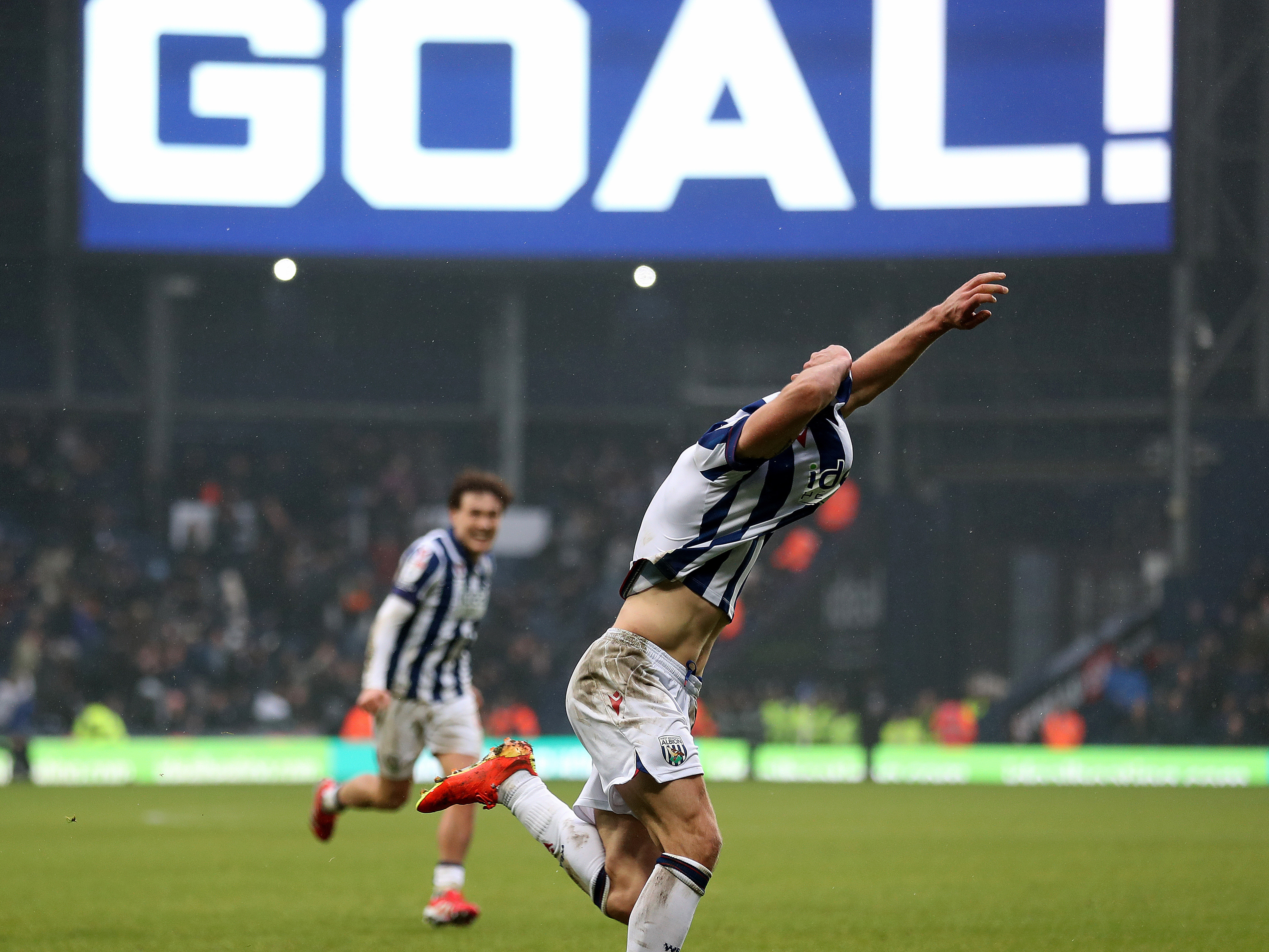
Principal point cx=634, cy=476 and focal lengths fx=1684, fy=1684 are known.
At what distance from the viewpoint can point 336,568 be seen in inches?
1041

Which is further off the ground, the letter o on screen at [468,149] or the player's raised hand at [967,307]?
the letter o on screen at [468,149]

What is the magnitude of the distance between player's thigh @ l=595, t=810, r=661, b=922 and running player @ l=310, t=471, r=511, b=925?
121 inches

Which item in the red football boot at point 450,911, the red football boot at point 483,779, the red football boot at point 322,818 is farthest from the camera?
the red football boot at point 322,818

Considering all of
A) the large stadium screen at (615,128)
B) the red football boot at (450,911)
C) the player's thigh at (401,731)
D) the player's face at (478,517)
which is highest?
the large stadium screen at (615,128)

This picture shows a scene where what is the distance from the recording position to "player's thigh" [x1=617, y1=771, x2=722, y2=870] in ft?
16.1

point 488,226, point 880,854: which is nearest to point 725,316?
point 488,226

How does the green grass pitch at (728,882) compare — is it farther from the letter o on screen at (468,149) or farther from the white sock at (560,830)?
the letter o on screen at (468,149)

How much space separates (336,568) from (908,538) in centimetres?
937

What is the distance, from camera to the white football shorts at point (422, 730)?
8.59 meters

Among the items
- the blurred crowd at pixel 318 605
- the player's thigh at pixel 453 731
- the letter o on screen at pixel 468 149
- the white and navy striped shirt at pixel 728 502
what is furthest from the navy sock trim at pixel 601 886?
the letter o on screen at pixel 468 149

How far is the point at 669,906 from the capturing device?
4.86m

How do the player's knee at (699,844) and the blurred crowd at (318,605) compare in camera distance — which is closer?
the player's knee at (699,844)

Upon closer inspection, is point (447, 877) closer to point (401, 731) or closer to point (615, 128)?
point (401, 731)

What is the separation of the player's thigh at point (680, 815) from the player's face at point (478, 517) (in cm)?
348
